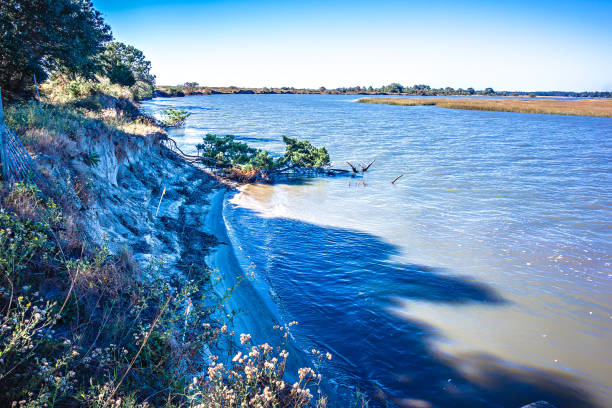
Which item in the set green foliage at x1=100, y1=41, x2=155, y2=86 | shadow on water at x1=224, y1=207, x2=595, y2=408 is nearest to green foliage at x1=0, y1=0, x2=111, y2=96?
shadow on water at x1=224, y1=207, x2=595, y2=408

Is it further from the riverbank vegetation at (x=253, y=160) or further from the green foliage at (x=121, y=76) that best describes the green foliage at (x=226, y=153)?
the green foliage at (x=121, y=76)

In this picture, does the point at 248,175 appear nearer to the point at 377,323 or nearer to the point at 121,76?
the point at 377,323

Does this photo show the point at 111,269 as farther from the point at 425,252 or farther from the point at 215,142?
the point at 215,142

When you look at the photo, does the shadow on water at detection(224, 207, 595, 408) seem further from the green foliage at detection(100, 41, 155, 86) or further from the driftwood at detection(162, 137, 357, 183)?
the green foliage at detection(100, 41, 155, 86)

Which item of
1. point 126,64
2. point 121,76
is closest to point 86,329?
point 121,76

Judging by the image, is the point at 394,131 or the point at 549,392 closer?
the point at 549,392

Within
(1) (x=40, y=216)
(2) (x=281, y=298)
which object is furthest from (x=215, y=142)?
(1) (x=40, y=216)

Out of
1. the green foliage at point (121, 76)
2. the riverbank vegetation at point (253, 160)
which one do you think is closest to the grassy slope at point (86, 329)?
the riverbank vegetation at point (253, 160)

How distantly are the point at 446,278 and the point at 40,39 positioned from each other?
2044cm

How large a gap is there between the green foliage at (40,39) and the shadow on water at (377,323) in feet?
39.5

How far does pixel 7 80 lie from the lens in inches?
575

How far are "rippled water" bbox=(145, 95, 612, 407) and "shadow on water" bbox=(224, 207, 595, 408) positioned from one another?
4 cm

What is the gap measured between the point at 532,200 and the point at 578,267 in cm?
913

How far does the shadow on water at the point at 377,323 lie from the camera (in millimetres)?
7188
